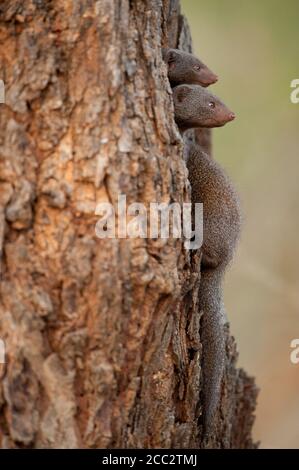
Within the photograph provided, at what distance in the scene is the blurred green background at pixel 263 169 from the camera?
19.6ft

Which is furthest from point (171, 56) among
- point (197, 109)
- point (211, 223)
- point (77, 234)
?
point (77, 234)

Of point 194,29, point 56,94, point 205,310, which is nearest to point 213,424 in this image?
point 205,310

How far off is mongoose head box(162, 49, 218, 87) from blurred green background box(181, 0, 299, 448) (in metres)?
2.37

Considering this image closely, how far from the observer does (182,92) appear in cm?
335

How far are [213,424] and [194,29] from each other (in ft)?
14.1

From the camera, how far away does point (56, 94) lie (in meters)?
2.38
